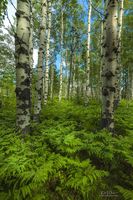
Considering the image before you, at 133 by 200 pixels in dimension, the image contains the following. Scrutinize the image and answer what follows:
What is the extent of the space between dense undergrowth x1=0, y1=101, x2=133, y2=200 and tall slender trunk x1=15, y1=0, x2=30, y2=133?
347mm

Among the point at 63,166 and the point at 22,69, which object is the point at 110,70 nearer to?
the point at 22,69

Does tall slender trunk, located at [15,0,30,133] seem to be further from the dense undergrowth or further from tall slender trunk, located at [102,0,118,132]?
tall slender trunk, located at [102,0,118,132]

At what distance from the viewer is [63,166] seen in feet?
12.5

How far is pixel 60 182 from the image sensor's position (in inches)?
141

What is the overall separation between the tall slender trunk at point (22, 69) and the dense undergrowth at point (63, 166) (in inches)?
13.7

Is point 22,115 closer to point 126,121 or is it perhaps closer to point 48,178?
point 48,178

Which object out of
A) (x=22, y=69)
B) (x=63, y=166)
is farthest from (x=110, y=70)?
(x=63, y=166)

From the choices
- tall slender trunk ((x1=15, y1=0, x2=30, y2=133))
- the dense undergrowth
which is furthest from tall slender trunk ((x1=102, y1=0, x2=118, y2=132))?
tall slender trunk ((x1=15, y1=0, x2=30, y2=133))

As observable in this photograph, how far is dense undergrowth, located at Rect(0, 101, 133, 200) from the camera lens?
3.38 metres

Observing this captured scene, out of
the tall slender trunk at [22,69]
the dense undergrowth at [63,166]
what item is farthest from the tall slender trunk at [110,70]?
the tall slender trunk at [22,69]

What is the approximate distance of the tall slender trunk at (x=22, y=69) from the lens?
477 centimetres

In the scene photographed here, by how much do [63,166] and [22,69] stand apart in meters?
2.25

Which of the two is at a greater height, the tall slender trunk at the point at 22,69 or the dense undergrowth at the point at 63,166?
the tall slender trunk at the point at 22,69

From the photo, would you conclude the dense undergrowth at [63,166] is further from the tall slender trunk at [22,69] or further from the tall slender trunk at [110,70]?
the tall slender trunk at [110,70]
